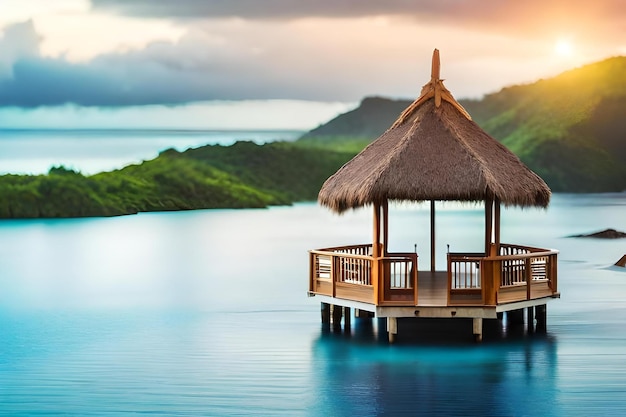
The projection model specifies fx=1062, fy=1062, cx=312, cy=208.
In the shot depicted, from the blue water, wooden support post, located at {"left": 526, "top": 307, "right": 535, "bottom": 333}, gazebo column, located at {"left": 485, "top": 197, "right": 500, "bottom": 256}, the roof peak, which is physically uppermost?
the roof peak

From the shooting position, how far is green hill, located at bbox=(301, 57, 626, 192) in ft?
306

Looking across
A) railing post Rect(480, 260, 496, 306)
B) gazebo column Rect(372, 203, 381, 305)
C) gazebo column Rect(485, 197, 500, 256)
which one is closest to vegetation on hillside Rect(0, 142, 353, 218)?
gazebo column Rect(372, 203, 381, 305)

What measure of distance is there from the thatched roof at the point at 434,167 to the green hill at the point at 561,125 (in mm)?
71666

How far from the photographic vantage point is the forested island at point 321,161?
2108 inches

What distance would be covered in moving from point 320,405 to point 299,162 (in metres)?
68.7

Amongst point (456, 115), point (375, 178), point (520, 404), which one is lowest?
point (520, 404)

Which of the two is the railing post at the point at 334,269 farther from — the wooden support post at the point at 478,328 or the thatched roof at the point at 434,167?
the wooden support post at the point at 478,328

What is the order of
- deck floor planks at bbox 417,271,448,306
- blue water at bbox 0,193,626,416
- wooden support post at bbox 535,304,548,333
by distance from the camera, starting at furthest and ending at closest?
wooden support post at bbox 535,304,548,333 → deck floor planks at bbox 417,271,448,306 → blue water at bbox 0,193,626,416

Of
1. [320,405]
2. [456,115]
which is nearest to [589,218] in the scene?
[456,115]

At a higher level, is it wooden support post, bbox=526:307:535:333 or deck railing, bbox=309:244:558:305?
deck railing, bbox=309:244:558:305

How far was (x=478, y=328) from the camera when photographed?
42.9ft

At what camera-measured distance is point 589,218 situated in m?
56.0

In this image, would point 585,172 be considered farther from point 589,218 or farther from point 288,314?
point 288,314

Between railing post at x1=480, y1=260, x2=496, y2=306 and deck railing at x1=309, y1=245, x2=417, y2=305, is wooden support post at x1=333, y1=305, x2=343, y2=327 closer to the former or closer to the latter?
deck railing at x1=309, y1=245, x2=417, y2=305
